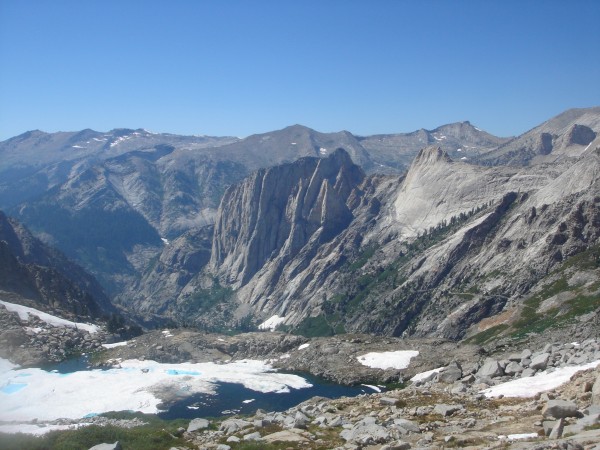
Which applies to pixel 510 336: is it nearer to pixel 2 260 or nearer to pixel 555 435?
pixel 555 435

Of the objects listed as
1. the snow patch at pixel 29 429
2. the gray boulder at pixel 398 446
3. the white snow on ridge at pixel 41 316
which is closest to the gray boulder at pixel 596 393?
the gray boulder at pixel 398 446

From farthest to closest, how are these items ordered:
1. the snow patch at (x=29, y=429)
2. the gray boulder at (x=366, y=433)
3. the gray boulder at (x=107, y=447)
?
the snow patch at (x=29, y=429) < the gray boulder at (x=366, y=433) < the gray boulder at (x=107, y=447)

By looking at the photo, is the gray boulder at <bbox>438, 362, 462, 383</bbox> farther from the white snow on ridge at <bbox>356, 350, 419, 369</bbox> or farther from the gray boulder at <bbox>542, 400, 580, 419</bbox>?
the white snow on ridge at <bbox>356, 350, 419, 369</bbox>

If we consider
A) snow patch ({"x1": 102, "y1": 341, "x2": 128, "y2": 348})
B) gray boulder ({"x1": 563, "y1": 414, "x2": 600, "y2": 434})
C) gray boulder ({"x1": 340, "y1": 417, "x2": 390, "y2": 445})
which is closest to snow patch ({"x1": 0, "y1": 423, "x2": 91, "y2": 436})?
gray boulder ({"x1": 340, "y1": 417, "x2": 390, "y2": 445})

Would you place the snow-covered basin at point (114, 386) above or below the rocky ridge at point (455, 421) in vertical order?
below

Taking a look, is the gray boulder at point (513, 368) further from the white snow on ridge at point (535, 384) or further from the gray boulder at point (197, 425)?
the gray boulder at point (197, 425)
